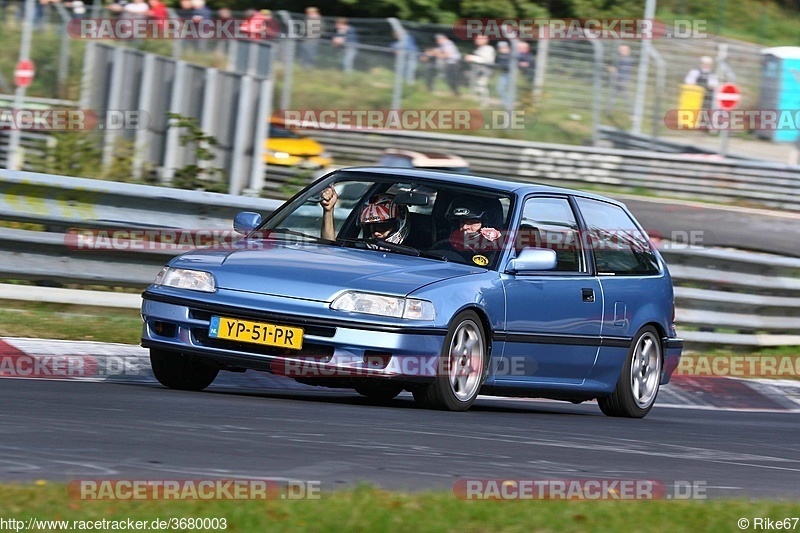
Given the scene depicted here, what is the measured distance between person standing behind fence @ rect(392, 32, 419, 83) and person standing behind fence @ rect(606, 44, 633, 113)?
378 centimetres

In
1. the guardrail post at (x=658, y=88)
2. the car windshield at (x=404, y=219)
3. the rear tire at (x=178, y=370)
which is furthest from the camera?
the guardrail post at (x=658, y=88)

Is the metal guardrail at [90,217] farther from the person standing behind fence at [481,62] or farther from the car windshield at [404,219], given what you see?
the person standing behind fence at [481,62]

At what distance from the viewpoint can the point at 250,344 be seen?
7848mm

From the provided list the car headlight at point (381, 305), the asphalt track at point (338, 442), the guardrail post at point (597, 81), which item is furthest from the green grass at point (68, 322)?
the guardrail post at point (597, 81)

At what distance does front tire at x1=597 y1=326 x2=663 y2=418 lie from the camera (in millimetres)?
10000

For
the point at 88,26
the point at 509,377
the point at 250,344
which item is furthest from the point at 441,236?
the point at 88,26

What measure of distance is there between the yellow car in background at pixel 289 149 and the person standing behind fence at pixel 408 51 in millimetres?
2150

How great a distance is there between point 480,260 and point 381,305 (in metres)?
1.05

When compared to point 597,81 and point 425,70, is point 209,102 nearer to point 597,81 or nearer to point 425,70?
point 425,70

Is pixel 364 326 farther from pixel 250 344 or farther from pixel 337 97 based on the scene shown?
pixel 337 97

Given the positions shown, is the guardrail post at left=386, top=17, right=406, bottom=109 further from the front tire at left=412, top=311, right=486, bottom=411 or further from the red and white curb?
the front tire at left=412, top=311, right=486, bottom=411

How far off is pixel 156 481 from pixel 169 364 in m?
3.34

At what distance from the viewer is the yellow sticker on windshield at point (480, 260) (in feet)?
28.4

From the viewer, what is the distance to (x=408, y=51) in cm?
2733
